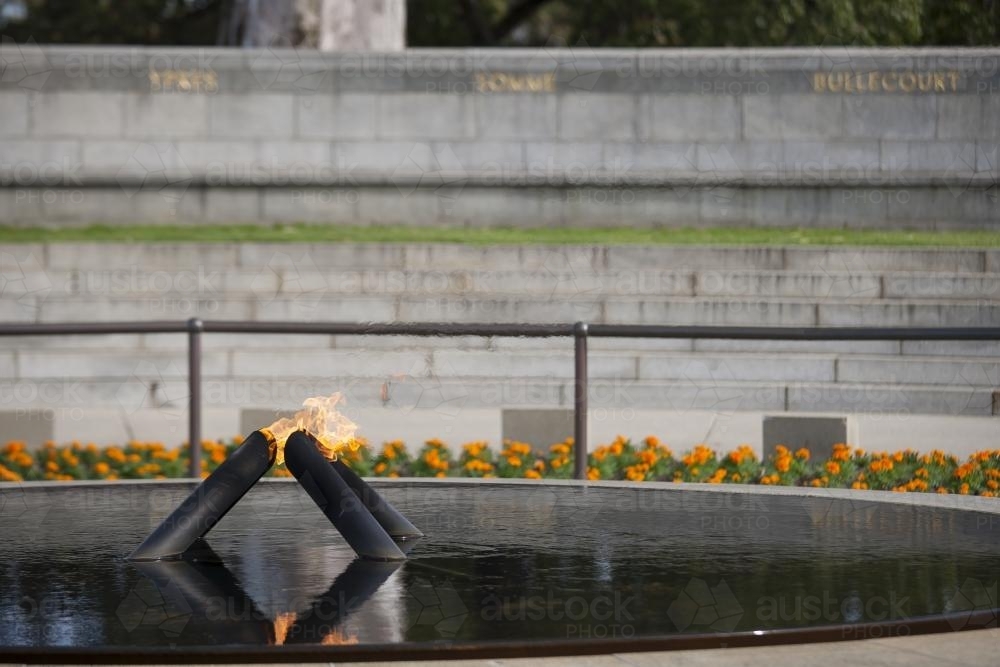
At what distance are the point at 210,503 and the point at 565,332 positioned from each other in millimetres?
3923

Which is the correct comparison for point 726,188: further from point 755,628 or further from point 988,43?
point 755,628

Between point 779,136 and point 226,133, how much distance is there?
236 inches

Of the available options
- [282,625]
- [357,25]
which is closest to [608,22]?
[357,25]

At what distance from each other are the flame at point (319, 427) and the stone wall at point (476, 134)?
1155cm

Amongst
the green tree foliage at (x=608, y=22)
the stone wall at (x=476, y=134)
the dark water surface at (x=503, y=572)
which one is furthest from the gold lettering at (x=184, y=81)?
the dark water surface at (x=503, y=572)

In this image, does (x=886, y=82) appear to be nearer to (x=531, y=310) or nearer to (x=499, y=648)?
(x=531, y=310)

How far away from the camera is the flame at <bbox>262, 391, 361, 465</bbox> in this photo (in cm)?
636

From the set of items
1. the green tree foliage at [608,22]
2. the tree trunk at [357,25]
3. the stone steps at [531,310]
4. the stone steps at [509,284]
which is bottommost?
the stone steps at [531,310]

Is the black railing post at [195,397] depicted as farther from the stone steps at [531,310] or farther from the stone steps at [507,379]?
the stone steps at [531,310]

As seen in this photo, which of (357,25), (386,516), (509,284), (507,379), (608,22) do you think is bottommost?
(386,516)

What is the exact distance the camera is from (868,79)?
17.8m

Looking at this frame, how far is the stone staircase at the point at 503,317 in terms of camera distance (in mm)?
12719

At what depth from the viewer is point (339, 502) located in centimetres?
615

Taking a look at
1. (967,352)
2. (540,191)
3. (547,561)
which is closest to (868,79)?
(540,191)
